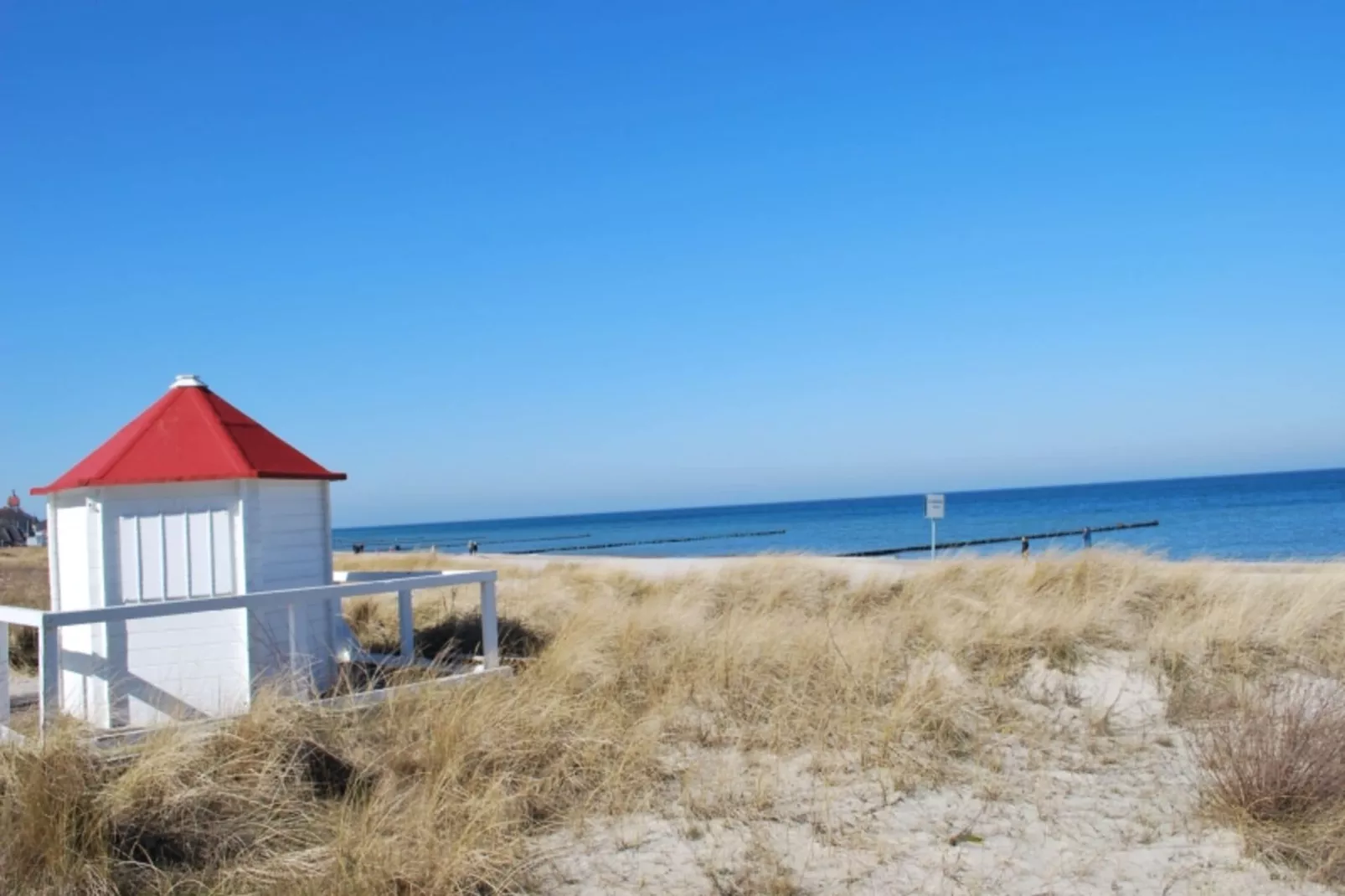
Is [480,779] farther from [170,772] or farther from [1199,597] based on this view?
[1199,597]

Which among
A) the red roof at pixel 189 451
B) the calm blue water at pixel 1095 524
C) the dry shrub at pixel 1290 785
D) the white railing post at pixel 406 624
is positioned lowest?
the calm blue water at pixel 1095 524

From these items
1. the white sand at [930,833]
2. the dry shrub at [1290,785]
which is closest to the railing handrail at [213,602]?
the white sand at [930,833]

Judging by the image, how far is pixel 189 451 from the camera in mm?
8719

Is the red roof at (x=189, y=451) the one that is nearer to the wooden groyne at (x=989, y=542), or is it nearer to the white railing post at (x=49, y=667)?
the white railing post at (x=49, y=667)

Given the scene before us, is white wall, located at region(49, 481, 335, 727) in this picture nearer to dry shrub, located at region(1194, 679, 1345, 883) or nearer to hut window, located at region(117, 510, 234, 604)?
hut window, located at region(117, 510, 234, 604)

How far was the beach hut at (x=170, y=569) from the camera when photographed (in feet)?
27.4

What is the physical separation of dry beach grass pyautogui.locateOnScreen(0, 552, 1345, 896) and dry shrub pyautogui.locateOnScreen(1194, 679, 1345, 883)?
2 centimetres

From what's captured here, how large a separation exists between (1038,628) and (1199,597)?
3205 mm

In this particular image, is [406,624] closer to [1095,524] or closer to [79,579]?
[79,579]

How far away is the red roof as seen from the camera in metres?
8.44

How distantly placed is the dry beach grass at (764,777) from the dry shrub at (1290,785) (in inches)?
0.6

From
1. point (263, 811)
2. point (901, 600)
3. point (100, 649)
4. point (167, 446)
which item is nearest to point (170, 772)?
point (263, 811)

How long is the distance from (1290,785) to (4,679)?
843 cm

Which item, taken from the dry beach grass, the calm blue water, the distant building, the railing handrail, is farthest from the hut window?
the distant building
